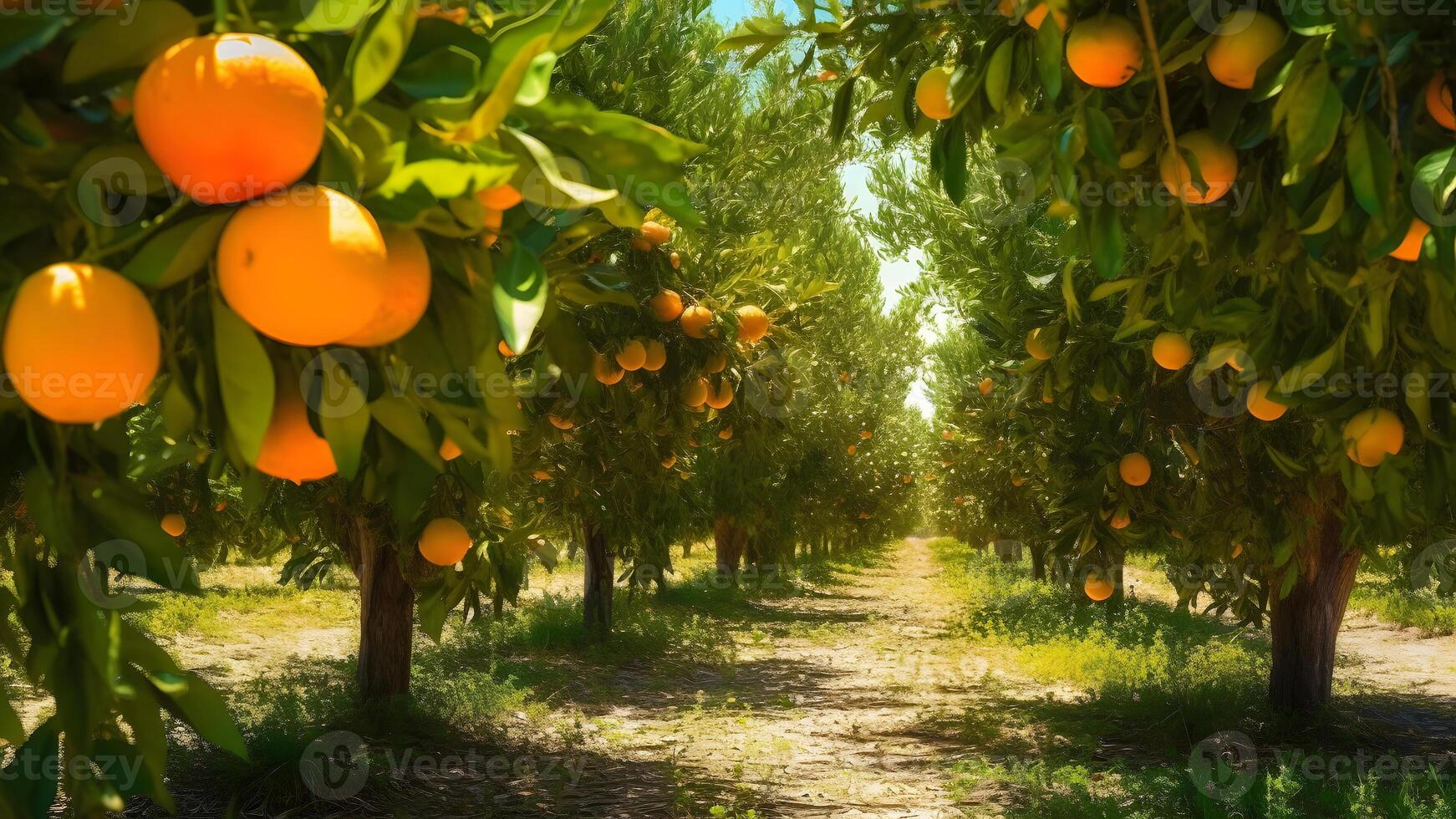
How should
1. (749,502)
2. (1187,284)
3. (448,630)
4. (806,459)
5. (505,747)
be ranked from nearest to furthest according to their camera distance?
1. (1187,284)
2. (505,747)
3. (448,630)
4. (749,502)
5. (806,459)

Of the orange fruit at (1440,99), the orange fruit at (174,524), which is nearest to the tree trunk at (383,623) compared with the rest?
the orange fruit at (174,524)

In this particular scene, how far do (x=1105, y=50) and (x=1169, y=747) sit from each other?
6849 mm

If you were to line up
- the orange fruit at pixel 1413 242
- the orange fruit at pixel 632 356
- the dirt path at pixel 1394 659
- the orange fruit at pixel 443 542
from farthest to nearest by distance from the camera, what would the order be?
the dirt path at pixel 1394 659 < the orange fruit at pixel 632 356 < the orange fruit at pixel 443 542 < the orange fruit at pixel 1413 242

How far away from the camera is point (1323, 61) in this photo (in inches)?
52.0

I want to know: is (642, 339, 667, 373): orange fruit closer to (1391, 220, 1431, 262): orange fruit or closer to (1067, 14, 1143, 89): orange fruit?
(1067, 14, 1143, 89): orange fruit

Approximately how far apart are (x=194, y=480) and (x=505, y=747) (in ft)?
8.95

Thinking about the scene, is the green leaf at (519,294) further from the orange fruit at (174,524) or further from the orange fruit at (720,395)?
the orange fruit at (174,524)

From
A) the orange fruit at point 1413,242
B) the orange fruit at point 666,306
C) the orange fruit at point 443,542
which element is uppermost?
the orange fruit at point 666,306

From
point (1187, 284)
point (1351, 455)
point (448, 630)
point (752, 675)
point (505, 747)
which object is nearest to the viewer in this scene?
point (1351, 455)

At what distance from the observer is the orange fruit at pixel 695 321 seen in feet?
14.3

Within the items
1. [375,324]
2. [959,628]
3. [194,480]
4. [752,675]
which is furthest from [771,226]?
[375,324]

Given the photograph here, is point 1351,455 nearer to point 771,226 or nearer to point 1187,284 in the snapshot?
point 1187,284

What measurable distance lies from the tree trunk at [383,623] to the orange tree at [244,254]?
6409 millimetres

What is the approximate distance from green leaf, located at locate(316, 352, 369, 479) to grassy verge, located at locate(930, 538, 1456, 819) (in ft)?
17.1
